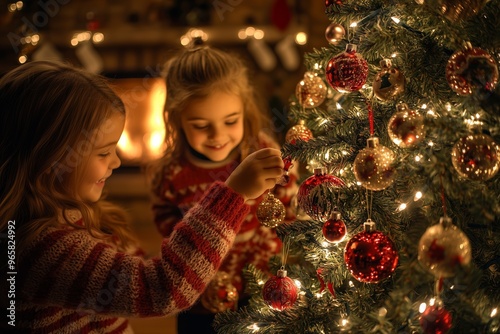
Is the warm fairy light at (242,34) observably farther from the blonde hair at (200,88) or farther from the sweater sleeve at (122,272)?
the sweater sleeve at (122,272)

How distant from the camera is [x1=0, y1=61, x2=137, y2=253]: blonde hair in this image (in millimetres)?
968

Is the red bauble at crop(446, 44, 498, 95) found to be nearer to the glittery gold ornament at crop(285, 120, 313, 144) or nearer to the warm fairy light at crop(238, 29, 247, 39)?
the glittery gold ornament at crop(285, 120, 313, 144)

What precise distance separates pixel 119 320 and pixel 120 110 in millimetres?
436

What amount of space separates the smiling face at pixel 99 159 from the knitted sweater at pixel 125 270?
5.0 inches

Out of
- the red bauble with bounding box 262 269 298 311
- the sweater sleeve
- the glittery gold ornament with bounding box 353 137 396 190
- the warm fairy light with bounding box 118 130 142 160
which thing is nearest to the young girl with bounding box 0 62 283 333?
the sweater sleeve

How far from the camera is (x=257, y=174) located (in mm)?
937

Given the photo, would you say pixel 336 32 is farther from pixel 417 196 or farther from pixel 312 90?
pixel 417 196

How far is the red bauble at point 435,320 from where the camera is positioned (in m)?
0.68

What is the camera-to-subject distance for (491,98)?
0.67m

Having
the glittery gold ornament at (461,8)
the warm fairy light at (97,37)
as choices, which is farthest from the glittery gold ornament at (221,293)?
the warm fairy light at (97,37)

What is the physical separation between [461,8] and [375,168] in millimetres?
240

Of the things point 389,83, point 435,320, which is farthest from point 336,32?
point 435,320

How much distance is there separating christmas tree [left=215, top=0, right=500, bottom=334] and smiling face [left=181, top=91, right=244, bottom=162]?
0.36 m

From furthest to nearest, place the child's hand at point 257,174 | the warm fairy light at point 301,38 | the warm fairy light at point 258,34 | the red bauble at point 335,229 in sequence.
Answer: the warm fairy light at point 258,34 < the warm fairy light at point 301,38 < the child's hand at point 257,174 < the red bauble at point 335,229
